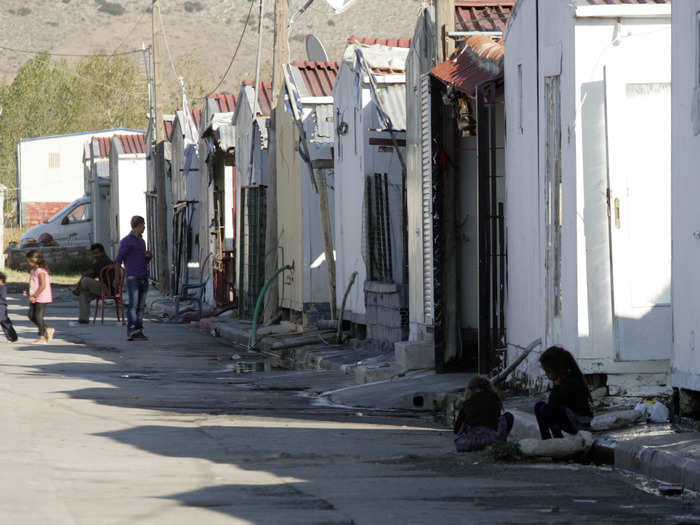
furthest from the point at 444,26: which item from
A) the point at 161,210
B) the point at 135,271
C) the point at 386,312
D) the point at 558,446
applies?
the point at 161,210

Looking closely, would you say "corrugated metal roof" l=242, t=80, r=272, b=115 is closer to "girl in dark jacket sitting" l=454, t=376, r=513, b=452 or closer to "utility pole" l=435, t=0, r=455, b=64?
"utility pole" l=435, t=0, r=455, b=64

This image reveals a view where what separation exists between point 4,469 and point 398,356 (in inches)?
281

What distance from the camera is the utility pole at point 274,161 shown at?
2106 cm

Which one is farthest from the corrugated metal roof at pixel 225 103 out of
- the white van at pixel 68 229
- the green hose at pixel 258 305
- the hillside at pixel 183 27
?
the hillside at pixel 183 27

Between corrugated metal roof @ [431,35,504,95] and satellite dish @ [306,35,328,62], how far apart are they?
32.9ft

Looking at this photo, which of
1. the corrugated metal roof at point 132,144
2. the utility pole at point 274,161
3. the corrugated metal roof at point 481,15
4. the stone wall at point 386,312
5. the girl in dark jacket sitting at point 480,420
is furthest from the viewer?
the corrugated metal roof at point 132,144

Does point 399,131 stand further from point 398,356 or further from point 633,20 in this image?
point 633,20

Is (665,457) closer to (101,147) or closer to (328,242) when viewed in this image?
(328,242)

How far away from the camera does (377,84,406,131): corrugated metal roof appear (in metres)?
17.4

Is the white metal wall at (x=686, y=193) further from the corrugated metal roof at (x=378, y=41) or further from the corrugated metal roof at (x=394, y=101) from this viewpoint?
the corrugated metal roof at (x=378, y=41)

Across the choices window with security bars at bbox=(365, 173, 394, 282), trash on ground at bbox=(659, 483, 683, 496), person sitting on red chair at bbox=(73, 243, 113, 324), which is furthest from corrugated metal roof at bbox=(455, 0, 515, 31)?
person sitting on red chair at bbox=(73, 243, 113, 324)

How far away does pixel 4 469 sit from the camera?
7.62 metres

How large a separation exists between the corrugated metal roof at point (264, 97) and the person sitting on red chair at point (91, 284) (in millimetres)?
4806

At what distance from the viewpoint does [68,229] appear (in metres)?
47.3
